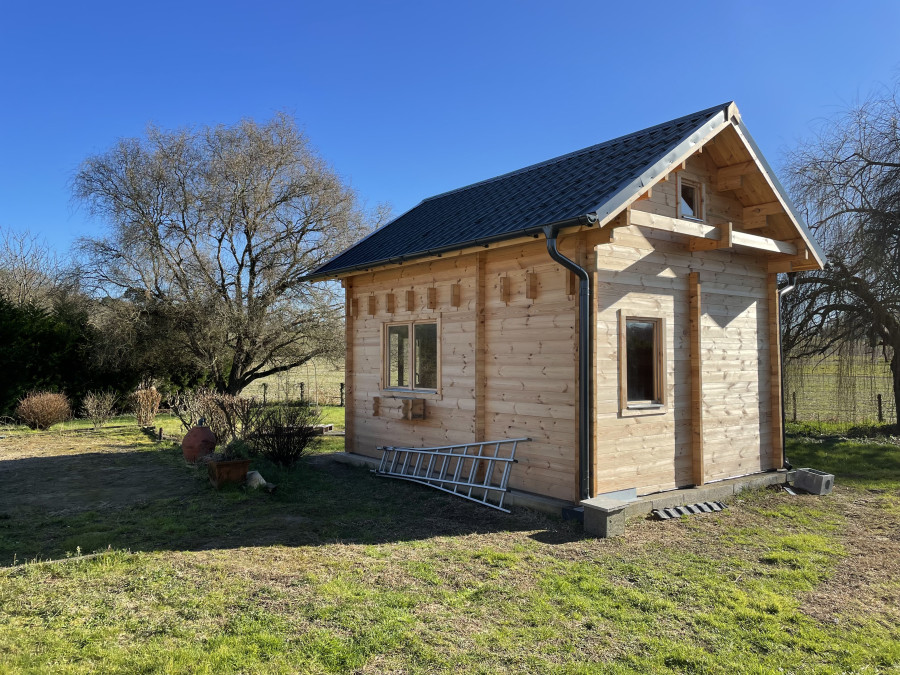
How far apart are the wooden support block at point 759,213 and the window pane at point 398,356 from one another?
18.7 feet

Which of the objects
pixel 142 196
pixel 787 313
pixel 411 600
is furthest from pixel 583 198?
pixel 142 196

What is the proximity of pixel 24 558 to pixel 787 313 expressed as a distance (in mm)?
15763

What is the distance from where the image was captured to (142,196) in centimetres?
2112

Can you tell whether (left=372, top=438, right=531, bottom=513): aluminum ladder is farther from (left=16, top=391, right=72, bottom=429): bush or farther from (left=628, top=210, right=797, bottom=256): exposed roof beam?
(left=16, top=391, right=72, bottom=429): bush

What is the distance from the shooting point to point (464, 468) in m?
8.57

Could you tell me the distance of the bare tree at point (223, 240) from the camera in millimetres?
21094

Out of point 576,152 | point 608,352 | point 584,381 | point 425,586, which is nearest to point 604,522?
point 584,381

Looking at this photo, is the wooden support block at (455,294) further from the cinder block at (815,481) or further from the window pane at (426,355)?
the cinder block at (815,481)

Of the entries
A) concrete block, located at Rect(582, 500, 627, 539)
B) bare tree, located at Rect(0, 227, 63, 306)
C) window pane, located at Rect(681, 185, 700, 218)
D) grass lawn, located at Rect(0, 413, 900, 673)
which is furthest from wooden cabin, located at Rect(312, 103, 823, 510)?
bare tree, located at Rect(0, 227, 63, 306)

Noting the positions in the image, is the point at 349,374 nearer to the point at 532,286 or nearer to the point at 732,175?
the point at 532,286

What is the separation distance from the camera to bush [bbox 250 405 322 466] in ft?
32.7

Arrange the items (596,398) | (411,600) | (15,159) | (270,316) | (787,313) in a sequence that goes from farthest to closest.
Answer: (15,159) → (270,316) → (787,313) → (596,398) → (411,600)

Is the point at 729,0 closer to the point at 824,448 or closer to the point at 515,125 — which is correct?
the point at 515,125

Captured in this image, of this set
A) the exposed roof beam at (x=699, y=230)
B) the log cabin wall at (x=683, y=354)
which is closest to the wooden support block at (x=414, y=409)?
the log cabin wall at (x=683, y=354)
